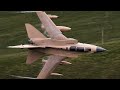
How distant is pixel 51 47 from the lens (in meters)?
47.0

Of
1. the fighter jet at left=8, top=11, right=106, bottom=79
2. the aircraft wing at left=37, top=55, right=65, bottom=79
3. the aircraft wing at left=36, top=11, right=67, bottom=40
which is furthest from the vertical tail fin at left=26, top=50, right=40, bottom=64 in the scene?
the aircraft wing at left=36, top=11, right=67, bottom=40

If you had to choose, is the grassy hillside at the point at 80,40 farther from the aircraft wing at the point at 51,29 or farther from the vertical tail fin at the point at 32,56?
the aircraft wing at the point at 51,29

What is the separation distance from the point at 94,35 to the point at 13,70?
1889 cm

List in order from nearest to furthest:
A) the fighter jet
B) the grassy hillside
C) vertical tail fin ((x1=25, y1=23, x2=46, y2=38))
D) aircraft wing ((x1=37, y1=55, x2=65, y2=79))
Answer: aircraft wing ((x1=37, y1=55, x2=65, y2=79)), the fighter jet, vertical tail fin ((x1=25, y1=23, x2=46, y2=38)), the grassy hillside

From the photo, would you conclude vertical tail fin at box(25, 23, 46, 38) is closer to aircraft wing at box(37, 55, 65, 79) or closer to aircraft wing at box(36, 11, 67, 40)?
aircraft wing at box(36, 11, 67, 40)

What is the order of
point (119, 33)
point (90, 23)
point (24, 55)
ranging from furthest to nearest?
A: point (90, 23) → point (119, 33) → point (24, 55)

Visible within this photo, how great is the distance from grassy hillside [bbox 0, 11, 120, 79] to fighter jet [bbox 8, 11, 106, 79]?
395 cm

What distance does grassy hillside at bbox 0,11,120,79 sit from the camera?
49.8 m

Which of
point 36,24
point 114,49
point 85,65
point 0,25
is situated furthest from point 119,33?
point 0,25

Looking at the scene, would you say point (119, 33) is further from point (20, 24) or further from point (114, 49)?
point (20, 24)

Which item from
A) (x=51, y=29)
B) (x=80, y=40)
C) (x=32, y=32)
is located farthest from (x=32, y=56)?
(x=80, y=40)

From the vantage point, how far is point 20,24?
72.8 m

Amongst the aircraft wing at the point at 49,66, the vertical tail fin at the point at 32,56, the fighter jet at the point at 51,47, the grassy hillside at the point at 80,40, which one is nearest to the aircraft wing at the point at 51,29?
the fighter jet at the point at 51,47

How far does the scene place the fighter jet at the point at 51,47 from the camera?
45188mm
